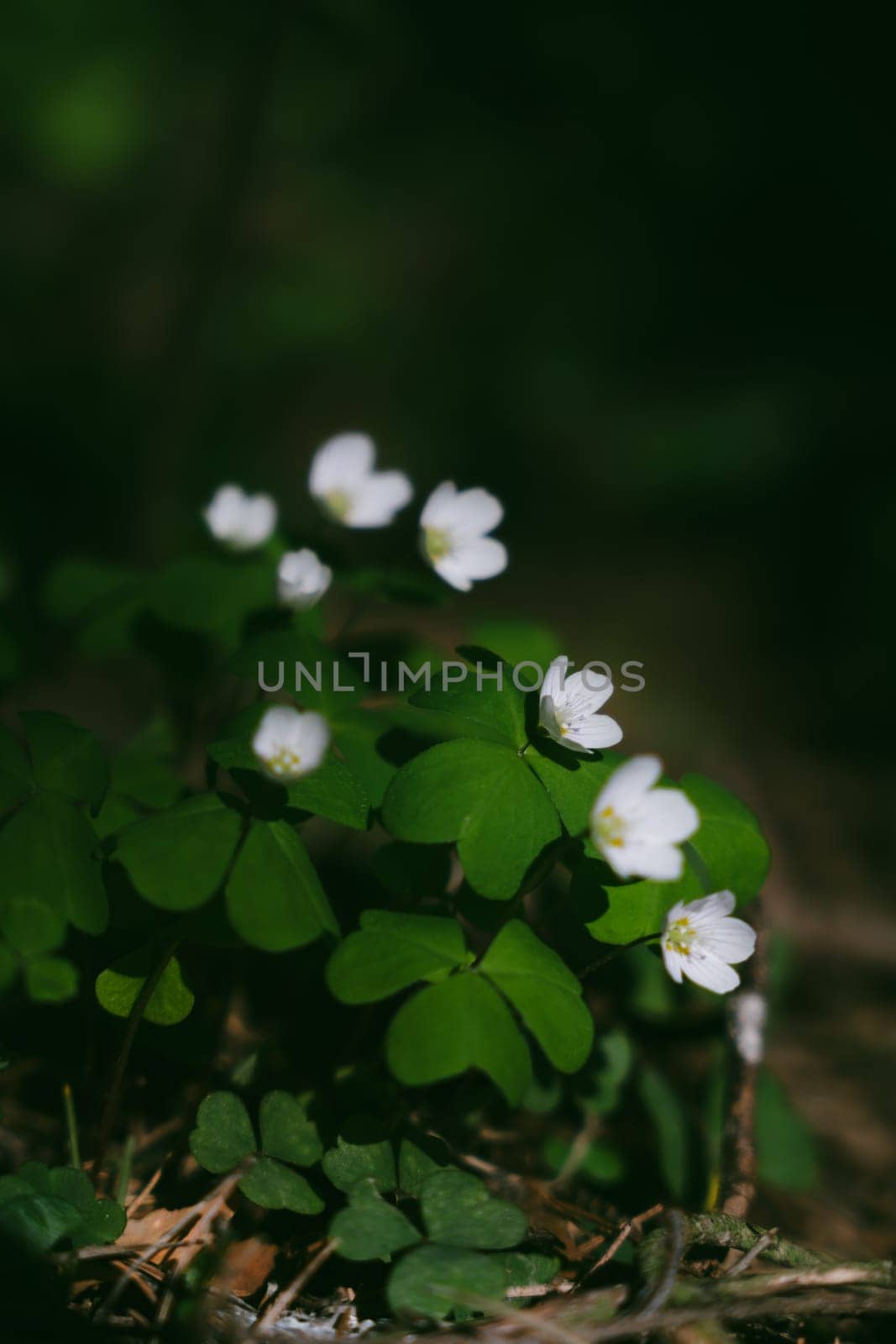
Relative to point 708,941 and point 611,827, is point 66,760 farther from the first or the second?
point 708,941

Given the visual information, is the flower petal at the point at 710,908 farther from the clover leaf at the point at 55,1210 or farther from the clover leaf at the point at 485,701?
the clover leaf at the point at 55,1210

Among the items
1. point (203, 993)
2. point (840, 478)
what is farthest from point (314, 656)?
point (840, 478)

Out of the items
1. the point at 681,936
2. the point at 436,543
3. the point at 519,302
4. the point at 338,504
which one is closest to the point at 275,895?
the point at 681,936

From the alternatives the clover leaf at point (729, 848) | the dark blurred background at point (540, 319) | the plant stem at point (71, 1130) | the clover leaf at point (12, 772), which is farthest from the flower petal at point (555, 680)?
the dark blurred background at point (540, 319)

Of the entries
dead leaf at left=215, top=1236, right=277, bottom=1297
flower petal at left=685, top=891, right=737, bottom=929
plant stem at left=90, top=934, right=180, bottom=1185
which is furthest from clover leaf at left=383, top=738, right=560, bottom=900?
dead leaf at left=215, top=1236, right=277, bottom=1297

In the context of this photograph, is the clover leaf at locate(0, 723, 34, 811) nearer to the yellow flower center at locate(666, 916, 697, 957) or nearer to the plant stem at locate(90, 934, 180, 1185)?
the plant stem at locate(90, 934, 180, 1185)

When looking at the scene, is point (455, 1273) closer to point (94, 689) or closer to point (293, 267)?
point (94, 689)

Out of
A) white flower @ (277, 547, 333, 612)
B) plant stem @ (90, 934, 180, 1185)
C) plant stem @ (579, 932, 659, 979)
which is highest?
white flower @ (277, 547, 333, 612)
